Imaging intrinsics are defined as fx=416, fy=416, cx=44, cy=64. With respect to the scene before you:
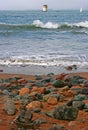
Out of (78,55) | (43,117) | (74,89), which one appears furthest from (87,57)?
(43,117)


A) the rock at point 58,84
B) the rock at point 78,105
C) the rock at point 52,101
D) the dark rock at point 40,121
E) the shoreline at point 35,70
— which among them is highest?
the dark rock at point 40,121

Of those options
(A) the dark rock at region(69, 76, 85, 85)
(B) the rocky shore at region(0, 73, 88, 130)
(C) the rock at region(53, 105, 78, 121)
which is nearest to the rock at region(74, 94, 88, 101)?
(B) the rocky shore at region(0, 73, 88, 130)

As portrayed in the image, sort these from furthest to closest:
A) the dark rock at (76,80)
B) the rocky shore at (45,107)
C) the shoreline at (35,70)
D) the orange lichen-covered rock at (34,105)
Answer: the shoreline at (35,70)
the dark rock at (76,80)
the orange lichen-covered rock at (34,105)
the rocky shore at (45,107)

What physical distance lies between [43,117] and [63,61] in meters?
7.18

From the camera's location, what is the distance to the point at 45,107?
6090 millimetres

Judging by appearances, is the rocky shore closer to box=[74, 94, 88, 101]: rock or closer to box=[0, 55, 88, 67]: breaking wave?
box=[74, 94, 88, 101]: rock

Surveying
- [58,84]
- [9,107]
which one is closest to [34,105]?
[9,107]

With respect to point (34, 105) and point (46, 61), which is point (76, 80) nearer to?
point (34, 105)

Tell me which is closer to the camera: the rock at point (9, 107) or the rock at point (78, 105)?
the rock at point (9, 107)

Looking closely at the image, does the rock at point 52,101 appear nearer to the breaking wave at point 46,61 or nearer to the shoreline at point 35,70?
the shoreline at point 35,70

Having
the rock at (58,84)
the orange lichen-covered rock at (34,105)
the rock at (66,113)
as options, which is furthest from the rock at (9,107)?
the rock at (58,84)

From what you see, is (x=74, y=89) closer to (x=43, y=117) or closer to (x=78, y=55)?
(x=43, y=117)

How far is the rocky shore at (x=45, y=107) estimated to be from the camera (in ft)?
16.7

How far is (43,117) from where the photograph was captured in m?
5.54
